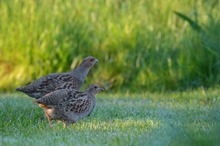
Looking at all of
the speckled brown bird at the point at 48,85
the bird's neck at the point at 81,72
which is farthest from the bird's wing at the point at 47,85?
the bird's neck at the point at 81,72

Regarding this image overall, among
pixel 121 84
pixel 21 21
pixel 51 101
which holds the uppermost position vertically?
pixel 51 101

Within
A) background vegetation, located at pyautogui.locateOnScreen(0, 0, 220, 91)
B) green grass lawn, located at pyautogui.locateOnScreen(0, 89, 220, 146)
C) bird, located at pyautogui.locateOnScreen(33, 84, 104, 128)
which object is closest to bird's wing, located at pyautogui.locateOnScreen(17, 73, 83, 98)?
green grass lawn, located at pyautogui.locateOnScreen(0, 89, 220, 146)

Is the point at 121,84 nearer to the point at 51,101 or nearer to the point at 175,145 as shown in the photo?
the point at 51,101

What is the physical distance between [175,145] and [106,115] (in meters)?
3.76

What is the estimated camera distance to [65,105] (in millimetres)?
8719

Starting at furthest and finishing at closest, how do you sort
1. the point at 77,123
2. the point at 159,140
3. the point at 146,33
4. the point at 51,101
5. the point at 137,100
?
the point at 146,33, the point at 137,100, the point at 77,123, the point at 51,101, the point at 159,140

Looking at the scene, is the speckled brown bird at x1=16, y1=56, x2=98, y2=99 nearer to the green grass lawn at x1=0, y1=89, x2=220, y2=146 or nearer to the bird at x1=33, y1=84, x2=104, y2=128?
the green grass lawn at x1=0, y1=89, x2=220, y2=146

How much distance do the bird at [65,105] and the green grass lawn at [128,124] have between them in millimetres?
138

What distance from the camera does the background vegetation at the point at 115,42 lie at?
588 inches

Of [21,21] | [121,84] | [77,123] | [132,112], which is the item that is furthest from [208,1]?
[77,123]

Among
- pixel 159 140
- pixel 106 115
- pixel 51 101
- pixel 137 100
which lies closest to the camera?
pixel 159 140

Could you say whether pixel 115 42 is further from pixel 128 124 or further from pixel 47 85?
pixel 128 124

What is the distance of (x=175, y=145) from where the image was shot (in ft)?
20.4

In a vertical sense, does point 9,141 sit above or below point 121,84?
above
